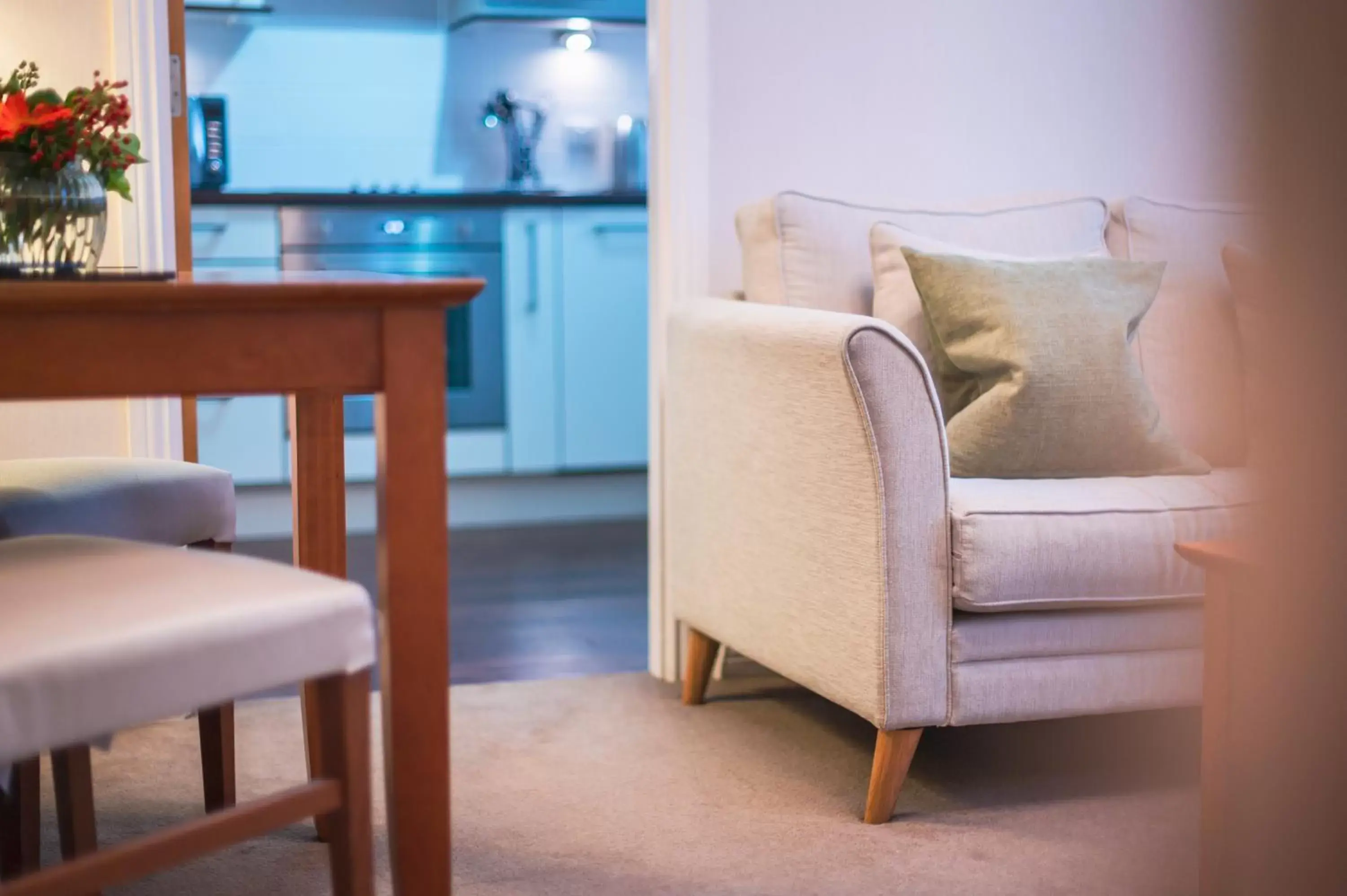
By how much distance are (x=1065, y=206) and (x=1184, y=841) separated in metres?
1.25

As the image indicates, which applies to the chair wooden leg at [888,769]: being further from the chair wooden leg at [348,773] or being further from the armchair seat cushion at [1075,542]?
the chair wooden leg at [348,773]

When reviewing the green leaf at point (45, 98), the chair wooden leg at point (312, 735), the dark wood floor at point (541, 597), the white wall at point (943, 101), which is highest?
the white wall at point (943, 101)

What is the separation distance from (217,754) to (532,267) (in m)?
2.63

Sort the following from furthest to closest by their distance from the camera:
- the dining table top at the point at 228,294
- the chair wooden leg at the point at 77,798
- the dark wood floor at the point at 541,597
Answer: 1. the dark wood floor at the point at 541,597
2. the chair wooden leg at the point at 77,798
3. the dining table top at the point at 228,294

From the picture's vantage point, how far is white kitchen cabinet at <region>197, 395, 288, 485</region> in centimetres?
415

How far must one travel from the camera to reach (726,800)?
2104mm

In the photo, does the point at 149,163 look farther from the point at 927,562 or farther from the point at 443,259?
the point at 443,259

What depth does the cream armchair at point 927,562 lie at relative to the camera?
1.93 meters

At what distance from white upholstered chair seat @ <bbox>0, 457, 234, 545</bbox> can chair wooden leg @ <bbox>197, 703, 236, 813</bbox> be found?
237mm

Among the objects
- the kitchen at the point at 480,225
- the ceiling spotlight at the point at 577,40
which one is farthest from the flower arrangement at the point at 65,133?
the ceiling spotlight at the point at 577,40

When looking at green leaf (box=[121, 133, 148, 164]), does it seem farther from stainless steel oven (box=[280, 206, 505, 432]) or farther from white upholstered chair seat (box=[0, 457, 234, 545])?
stainless steel oven (box=[280, 206, 505, 432])

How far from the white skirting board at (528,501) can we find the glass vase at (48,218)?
289cm

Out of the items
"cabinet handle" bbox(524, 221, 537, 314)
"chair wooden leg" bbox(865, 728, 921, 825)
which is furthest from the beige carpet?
"cabinet handle" bbox(524, 221, 537, 314)

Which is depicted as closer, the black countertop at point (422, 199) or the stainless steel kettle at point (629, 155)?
the black countertop at point (422, 199)
